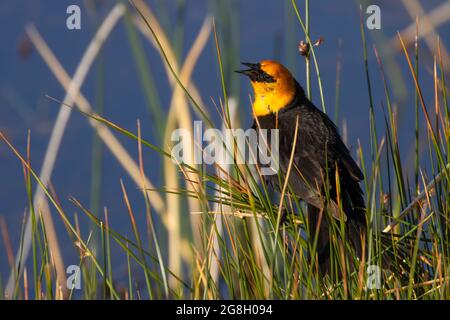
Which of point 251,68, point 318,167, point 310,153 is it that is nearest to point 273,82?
point 251,68

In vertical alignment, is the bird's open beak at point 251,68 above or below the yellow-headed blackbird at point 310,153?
above

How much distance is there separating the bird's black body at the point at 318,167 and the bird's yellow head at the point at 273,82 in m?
0.03

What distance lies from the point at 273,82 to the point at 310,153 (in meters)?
0.55

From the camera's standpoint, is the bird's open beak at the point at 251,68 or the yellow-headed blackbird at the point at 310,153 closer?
the yellow-headed blackbird at the point at 310,153

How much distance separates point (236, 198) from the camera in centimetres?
229

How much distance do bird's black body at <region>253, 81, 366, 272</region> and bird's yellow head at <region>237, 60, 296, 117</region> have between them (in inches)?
1.2

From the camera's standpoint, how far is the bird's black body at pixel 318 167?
2.46 m

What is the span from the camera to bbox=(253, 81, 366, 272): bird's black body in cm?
246

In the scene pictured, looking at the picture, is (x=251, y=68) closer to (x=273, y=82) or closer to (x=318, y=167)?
(x=273, y=82)

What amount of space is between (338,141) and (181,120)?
67 cm

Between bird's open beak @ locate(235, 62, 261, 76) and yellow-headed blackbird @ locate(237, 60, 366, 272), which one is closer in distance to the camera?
yellow-headed blackbird @ locate(237, 60, 366, 272)
